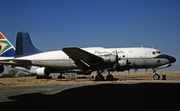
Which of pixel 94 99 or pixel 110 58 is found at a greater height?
pixel 110 58

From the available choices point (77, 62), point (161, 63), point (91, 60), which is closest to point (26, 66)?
point (77, 62)

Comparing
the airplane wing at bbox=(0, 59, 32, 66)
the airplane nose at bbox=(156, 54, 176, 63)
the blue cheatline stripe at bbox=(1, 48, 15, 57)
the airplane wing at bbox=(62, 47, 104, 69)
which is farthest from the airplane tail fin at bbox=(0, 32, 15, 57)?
the airplane nose at bbox=(156, 54, 176, 63)

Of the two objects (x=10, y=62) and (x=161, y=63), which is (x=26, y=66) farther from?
(x=161, y=63)

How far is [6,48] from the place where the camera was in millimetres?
29078

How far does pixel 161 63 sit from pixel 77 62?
31.3 feet

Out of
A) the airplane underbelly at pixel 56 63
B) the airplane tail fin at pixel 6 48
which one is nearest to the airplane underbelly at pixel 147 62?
the airplane underbelly at pixel 56 63

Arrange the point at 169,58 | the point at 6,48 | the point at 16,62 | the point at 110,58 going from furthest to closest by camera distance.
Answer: the point at 6,48 < the point at 16,62 < the point at 169,58 < the point at 110,58

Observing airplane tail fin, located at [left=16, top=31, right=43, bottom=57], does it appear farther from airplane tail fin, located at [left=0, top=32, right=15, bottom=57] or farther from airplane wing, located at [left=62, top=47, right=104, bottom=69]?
airplane wing, located at [left=62, top=47, right=104, bottom=69]

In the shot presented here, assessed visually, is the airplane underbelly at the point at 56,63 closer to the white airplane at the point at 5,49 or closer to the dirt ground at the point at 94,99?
the white airplane at the point at 5,49

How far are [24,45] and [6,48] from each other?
134 inches

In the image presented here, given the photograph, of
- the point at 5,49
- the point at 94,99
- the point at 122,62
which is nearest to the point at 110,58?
the point at 122,62

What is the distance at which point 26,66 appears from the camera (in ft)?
87.6

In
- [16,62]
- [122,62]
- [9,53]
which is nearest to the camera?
[122,62]

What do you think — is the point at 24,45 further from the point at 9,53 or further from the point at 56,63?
the point at 56,63
